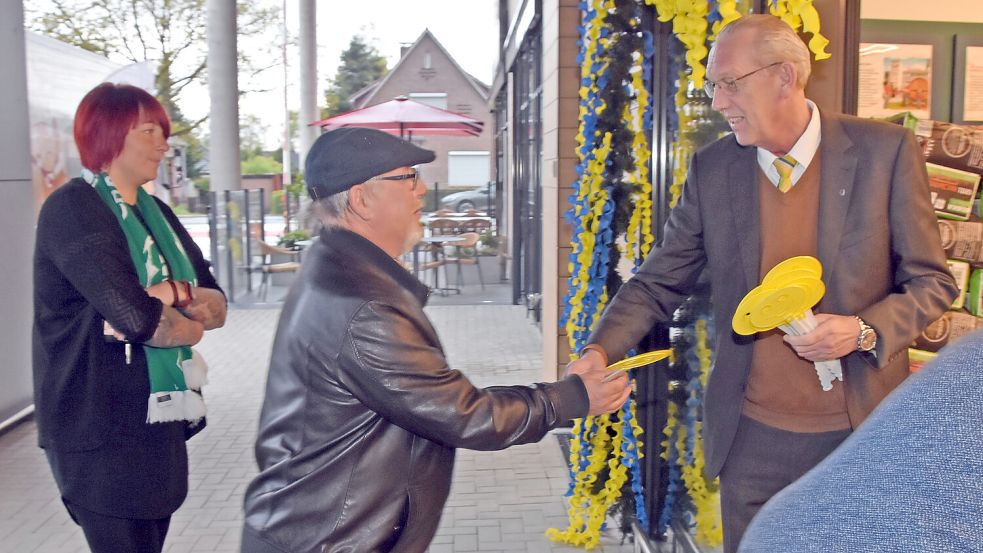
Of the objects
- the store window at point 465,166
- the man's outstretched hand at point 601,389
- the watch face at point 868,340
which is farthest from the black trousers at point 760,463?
the store window at point 465,166

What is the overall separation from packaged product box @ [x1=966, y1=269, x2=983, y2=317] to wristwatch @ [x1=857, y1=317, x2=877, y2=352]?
6.15ft

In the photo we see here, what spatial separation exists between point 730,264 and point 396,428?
3.37 feet

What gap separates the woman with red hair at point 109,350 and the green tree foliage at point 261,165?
156 feet

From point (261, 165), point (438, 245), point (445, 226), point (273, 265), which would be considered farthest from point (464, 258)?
point (261, 165)

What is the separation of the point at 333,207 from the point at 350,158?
0.38ft

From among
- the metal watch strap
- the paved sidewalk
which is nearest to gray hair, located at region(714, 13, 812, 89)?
the metal watch strap

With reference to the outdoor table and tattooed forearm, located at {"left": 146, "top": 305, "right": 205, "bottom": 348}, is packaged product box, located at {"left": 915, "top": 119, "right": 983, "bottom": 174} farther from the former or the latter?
the outdoor table

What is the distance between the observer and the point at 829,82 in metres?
2.55

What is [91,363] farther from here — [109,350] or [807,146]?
[807,146]

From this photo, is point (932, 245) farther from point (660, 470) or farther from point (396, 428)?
point (660, 470)

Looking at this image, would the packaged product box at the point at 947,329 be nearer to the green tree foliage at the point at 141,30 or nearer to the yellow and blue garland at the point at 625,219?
the yellow and blue garland at the point at 625,219

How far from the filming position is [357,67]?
71375mm

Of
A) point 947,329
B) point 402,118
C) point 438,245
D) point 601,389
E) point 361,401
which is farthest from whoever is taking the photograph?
point 438,245

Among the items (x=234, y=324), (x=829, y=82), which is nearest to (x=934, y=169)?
(x=829, y=82)
